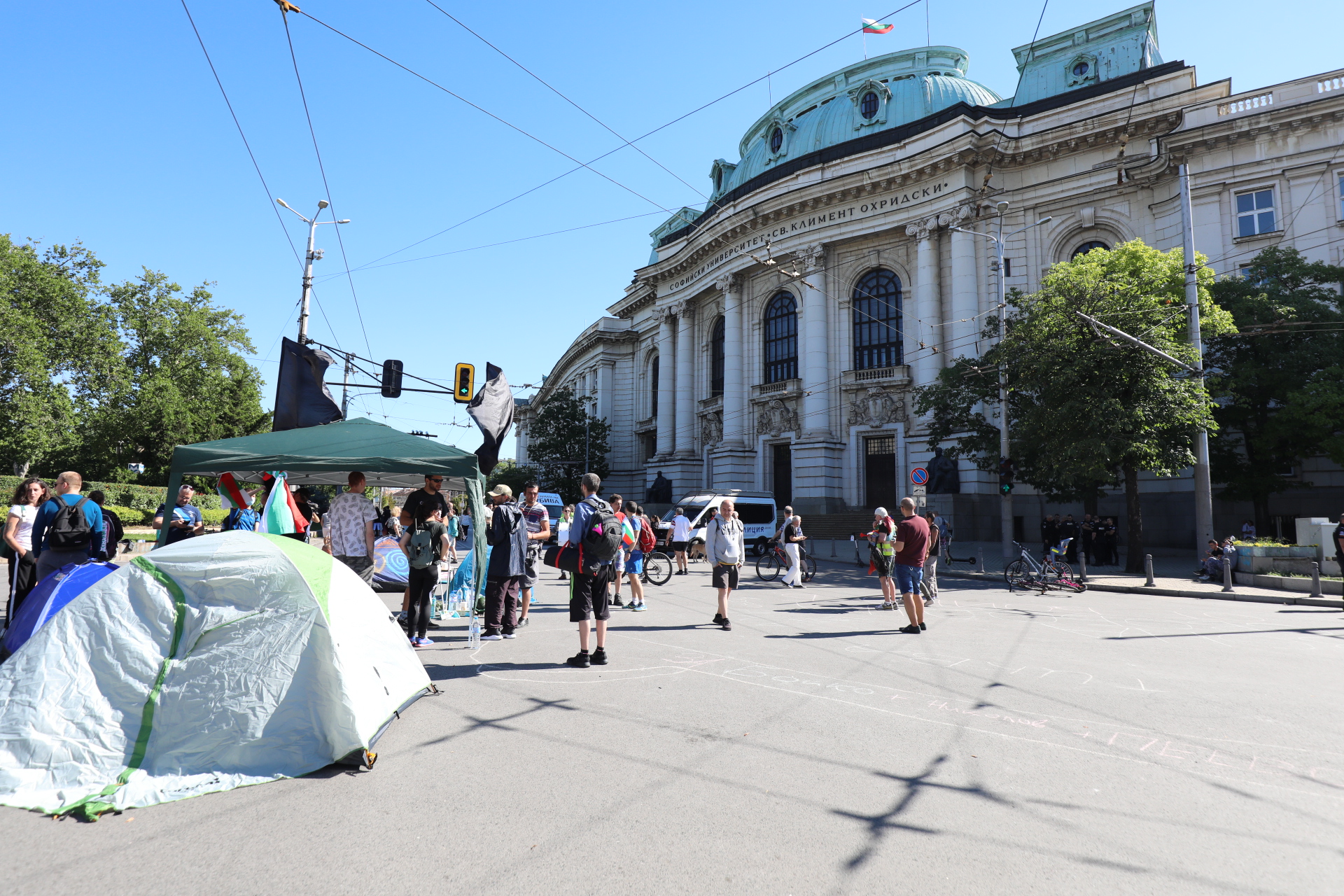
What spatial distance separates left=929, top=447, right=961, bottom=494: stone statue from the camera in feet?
105

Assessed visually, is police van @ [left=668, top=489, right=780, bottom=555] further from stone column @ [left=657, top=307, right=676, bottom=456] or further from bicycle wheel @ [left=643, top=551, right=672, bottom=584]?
stone column @ [left=657, top=307, right=676, bottom=456]

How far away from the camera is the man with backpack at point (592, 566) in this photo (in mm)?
7223

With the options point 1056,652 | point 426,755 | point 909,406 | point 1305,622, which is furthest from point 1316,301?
point 426,755

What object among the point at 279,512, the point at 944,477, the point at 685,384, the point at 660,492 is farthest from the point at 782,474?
the point at 279,512

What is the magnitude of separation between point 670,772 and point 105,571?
521 centimetres

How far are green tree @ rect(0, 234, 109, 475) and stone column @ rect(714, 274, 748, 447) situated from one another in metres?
33.2

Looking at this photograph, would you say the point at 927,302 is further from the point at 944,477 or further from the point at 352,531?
the point at 352,531

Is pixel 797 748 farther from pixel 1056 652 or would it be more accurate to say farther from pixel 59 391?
pixel 59 391

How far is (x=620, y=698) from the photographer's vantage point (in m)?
6.32

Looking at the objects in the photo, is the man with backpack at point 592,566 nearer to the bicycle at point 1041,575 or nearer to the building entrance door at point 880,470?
the bicycle at point 1041,575

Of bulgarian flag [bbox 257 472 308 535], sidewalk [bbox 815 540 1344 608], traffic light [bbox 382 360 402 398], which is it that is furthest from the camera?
traffic light [bbox 382 360 402 398]

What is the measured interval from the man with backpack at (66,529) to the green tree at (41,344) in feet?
108

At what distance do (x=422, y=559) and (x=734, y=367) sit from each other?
3608cm

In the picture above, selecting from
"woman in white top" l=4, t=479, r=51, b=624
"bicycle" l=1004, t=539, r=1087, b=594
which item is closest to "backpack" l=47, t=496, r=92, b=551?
"woman in white top" l=4, t=479, r=51, b=624
